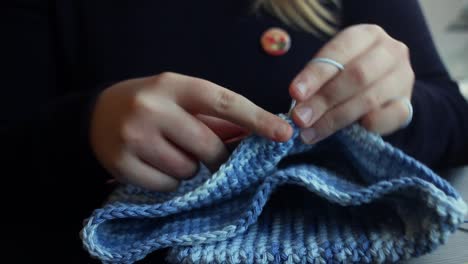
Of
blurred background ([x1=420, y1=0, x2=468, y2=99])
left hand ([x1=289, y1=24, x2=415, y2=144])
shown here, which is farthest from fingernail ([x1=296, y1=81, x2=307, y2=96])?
blurred background ([x1=420, y1=0, x2=468, y2=99])

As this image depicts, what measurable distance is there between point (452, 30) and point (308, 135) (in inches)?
40.2

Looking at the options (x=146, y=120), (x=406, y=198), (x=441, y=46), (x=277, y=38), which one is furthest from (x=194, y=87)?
(x=441, y=46)

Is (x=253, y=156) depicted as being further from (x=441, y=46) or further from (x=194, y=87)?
(x=441, y=46)

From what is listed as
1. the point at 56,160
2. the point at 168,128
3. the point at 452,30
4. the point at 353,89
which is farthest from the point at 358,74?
the point at 452,30

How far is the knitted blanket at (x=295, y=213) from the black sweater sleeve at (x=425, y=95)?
4.5 inches

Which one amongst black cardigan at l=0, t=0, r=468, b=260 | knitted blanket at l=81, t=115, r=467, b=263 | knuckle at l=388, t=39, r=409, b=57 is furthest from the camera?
black cardigan at l=0, t=0, r=468, b=260

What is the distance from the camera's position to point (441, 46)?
113cm

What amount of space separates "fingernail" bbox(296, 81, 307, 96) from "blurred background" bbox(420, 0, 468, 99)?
960 millimetres

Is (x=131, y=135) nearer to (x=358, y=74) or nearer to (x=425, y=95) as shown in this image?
(x=358, y=74)

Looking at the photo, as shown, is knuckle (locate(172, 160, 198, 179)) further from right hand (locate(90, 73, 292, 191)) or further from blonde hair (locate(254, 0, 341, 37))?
blonde hair (locate(254, 0, 341, 37))

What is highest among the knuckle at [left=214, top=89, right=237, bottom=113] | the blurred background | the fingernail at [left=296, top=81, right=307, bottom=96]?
the fingernail at [left=296, top=81, right=307, bottom=96]

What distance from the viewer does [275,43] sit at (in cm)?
53

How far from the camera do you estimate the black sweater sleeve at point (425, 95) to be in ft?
1.31

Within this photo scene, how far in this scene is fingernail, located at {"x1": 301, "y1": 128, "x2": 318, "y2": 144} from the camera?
0.94ft
